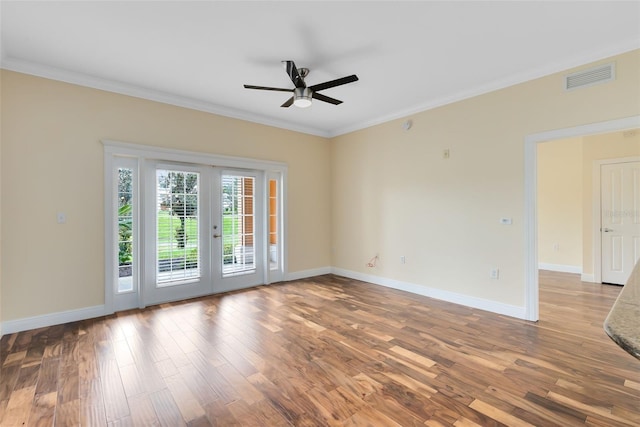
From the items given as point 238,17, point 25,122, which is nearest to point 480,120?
point 238,17

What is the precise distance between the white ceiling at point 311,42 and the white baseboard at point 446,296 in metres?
2.83

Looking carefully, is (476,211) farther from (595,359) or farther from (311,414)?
(311,414)

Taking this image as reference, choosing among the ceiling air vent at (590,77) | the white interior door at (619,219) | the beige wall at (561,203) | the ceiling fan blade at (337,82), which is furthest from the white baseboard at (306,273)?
the white interior door at (619,219)

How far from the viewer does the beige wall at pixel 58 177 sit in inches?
126

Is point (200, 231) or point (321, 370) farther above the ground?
point (200, 231)

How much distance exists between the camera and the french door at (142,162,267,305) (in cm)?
413

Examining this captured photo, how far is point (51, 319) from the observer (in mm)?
3383

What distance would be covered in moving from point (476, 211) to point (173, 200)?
4.34 m

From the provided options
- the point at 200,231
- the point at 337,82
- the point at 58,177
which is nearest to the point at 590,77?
the point at 337,82

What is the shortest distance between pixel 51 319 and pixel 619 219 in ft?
28.0

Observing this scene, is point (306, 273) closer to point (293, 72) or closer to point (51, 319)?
point (51, 319)

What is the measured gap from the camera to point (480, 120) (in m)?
3.94

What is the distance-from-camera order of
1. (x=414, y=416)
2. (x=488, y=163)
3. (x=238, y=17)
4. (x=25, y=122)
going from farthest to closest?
(x=488, y=163), (x=25, y=122), (x=238, y=17), (x=414, y=416)

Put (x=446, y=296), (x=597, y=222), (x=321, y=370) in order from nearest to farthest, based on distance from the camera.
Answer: (x=321, y=370), (x=446, y=296), (x=597, y=222)
